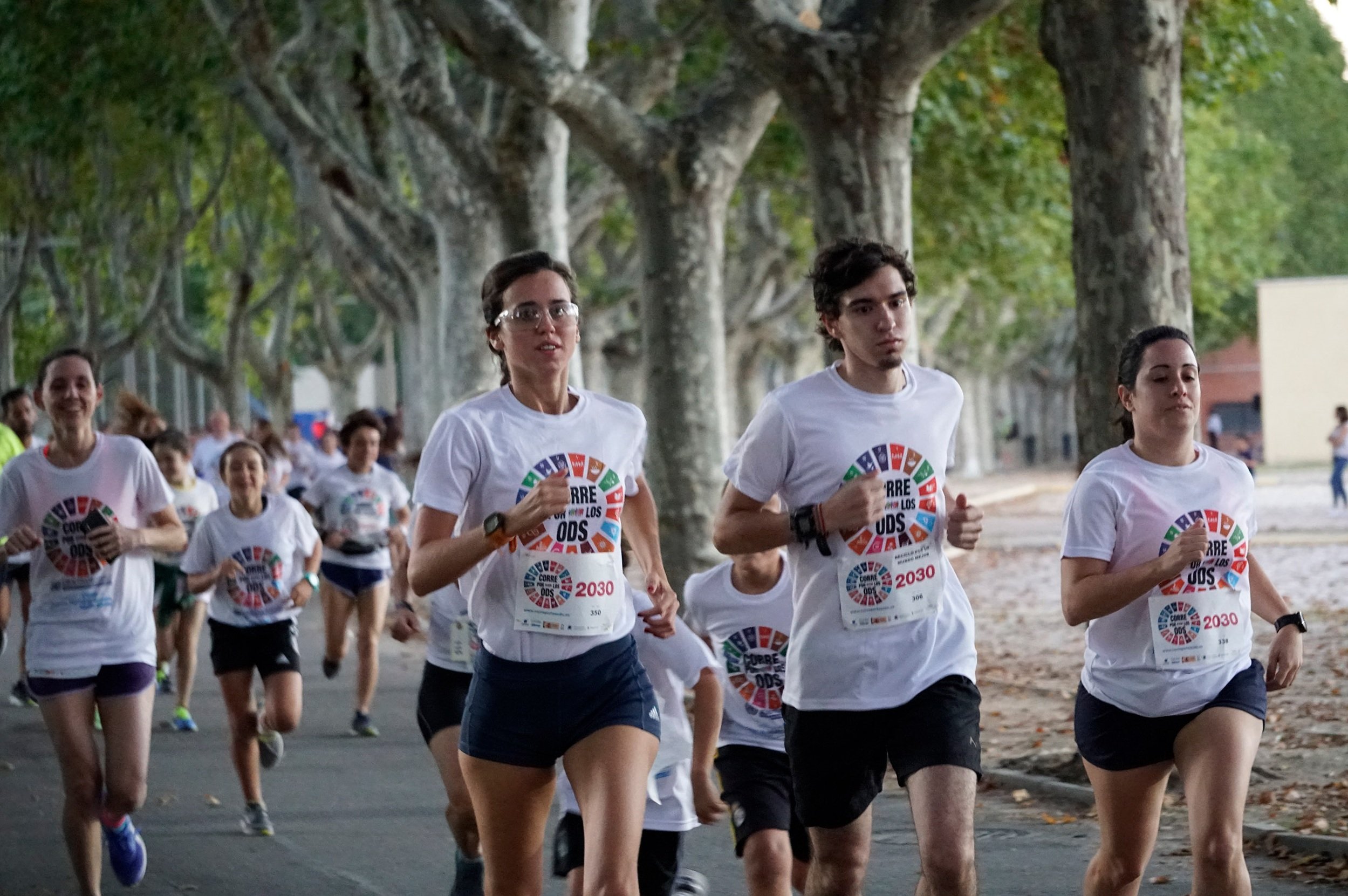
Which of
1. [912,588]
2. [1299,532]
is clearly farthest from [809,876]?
[1299,532]

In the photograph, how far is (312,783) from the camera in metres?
10.2

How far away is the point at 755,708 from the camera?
6.16 m

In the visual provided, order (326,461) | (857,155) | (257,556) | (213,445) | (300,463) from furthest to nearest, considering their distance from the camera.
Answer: (300,463) → (326,461) → (213,445) → (857,155) → (257,556)

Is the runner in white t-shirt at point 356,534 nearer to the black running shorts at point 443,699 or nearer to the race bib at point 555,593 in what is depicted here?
the black running shorts at point 443,699

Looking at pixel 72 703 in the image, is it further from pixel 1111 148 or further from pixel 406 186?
pixel 406 186

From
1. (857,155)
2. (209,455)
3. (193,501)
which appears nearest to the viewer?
(857,155)

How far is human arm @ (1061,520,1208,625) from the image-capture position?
205 inches

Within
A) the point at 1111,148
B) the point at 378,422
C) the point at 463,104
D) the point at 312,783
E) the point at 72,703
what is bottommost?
the point at 312,783

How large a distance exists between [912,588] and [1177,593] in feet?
2.41

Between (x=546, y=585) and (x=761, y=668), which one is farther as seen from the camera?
(x=761, y=668)

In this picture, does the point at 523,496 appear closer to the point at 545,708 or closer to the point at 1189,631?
the point at 545,708

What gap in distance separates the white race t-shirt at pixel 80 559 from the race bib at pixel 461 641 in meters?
1.02

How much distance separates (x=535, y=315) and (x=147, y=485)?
2597 millimetres

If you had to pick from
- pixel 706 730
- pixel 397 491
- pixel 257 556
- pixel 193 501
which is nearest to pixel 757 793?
pixel 706 730
